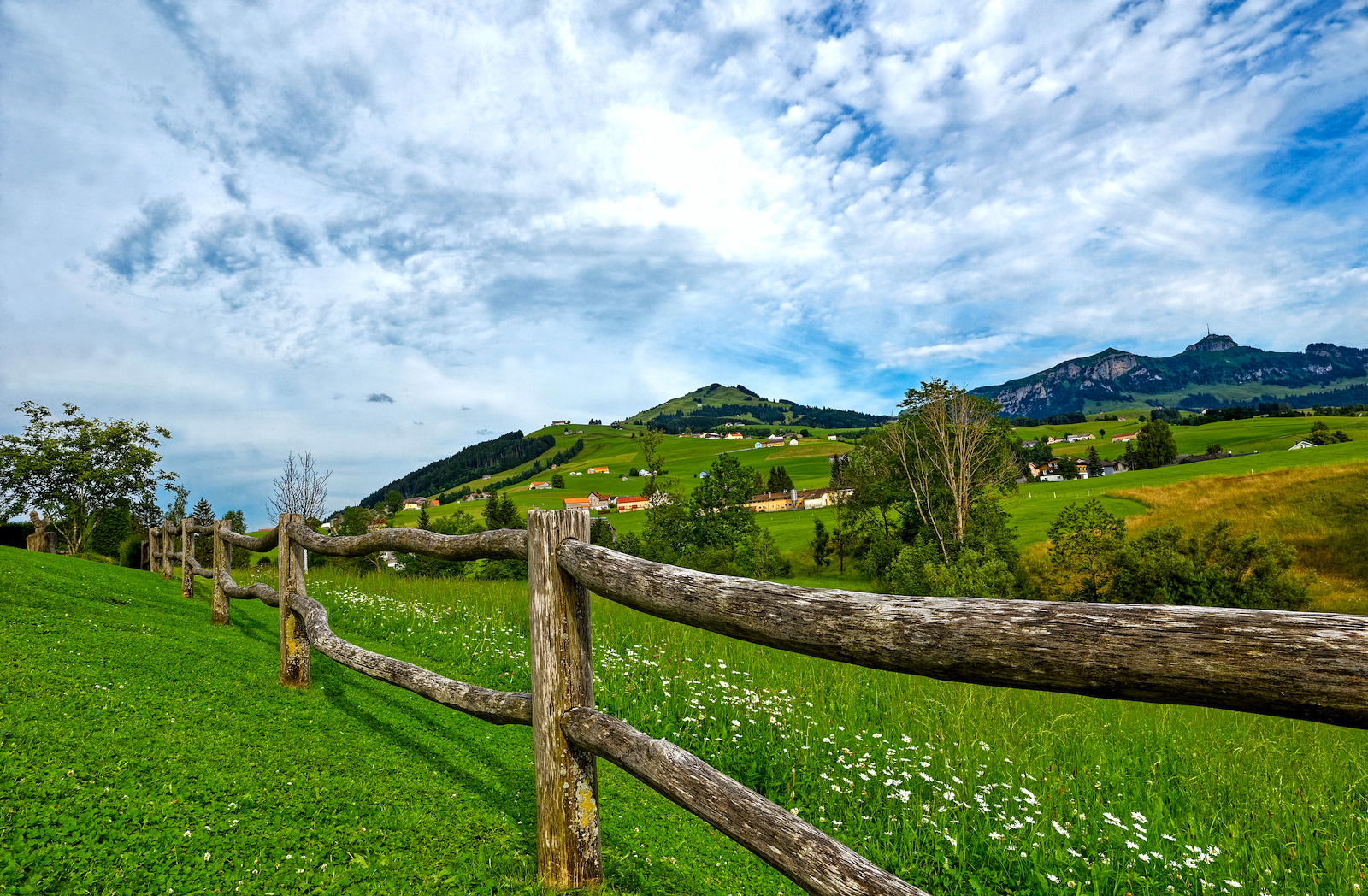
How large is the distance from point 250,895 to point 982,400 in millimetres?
35775

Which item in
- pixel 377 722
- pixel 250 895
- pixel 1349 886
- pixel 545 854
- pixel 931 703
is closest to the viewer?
pixel 250 895

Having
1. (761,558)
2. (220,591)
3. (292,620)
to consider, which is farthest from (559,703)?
(761,558)

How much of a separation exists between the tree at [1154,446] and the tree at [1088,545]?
6885 cm

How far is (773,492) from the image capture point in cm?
10338

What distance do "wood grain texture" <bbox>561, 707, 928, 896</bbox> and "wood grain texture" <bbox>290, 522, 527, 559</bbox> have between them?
3.07 ft

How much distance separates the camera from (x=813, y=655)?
170 centimetres

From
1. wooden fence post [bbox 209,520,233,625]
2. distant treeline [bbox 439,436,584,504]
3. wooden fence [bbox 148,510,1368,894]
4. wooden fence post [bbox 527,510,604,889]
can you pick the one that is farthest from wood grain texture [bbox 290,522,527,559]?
distant treeline [bbox 439,436,584,504]

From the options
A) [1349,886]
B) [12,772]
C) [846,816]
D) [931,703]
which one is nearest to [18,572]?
[12,772]

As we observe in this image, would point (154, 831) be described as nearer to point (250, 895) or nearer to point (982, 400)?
point (250, 895)

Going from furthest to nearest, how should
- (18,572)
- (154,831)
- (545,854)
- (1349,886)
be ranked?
(18,572) < (1349,886) < (545,854) < (154,831)

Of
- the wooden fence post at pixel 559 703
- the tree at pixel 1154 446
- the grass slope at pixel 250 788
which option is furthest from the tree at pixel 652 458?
the tree at pixel 1154 446

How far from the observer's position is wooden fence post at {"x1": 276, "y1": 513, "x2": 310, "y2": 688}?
4918 millimetres

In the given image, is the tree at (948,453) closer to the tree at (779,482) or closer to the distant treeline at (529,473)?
the tree at (779,482)

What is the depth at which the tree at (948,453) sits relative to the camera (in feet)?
104
